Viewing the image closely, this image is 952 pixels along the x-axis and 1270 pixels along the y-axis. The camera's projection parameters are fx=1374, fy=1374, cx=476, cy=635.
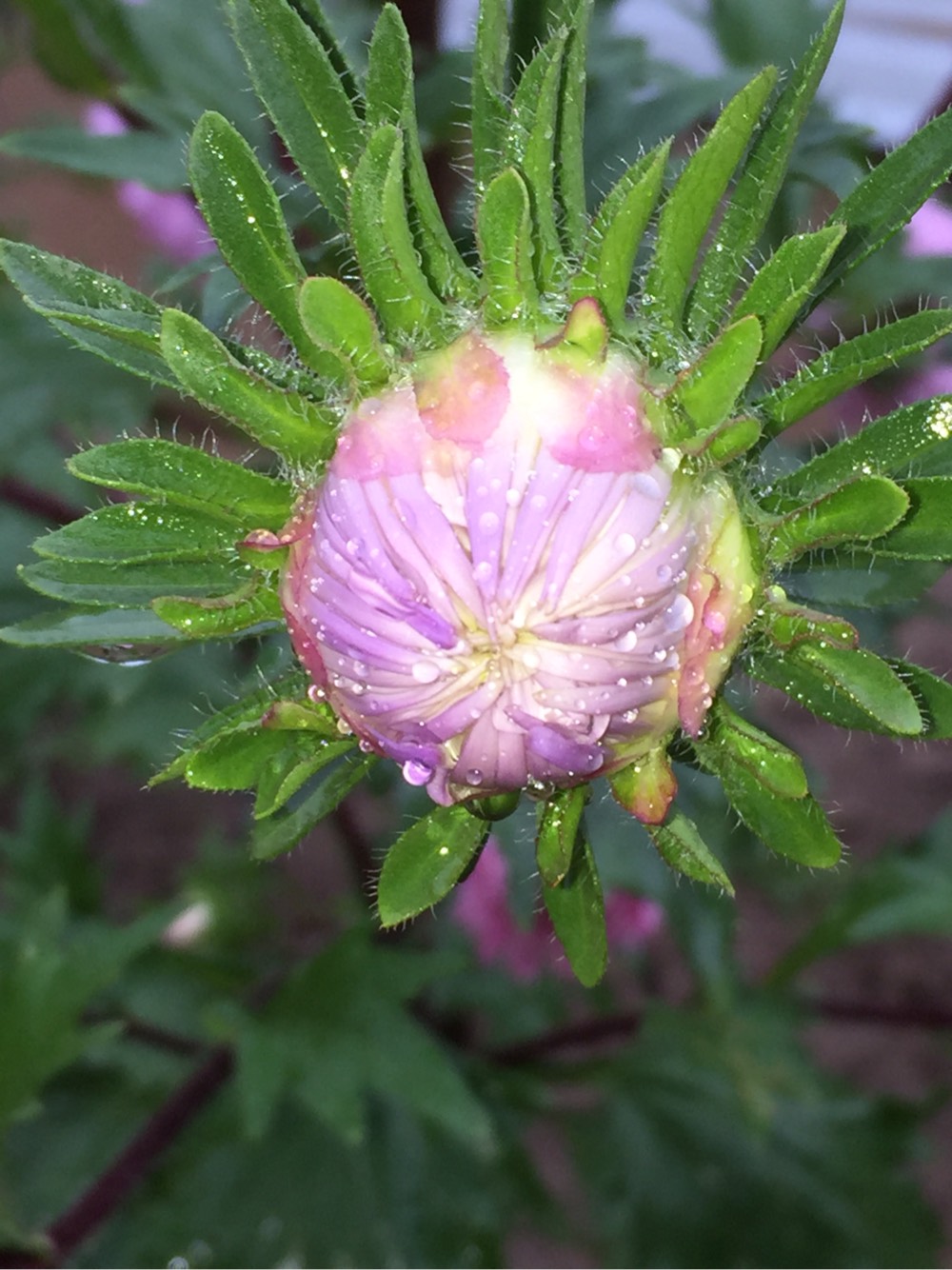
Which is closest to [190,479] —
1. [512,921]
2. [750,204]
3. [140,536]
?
[140,536]

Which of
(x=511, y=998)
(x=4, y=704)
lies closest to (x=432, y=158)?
(x=4, y=704)

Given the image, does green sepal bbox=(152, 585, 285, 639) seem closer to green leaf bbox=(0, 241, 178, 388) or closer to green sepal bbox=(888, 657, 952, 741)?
green leaf bbox=(0, 241, 178, 388)

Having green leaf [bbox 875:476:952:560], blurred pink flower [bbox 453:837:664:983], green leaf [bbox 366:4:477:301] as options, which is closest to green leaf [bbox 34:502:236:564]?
green leaf [bbox 366:4:477:301]

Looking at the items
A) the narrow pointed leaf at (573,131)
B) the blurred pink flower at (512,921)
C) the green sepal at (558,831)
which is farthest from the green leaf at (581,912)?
the blurred pink flower at (512,921)

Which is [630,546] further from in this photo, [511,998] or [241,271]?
[511,998]

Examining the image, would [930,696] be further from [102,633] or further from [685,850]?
[102,633]

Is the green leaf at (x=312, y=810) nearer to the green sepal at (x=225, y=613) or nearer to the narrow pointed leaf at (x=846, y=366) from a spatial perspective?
the green sepal at (x=225, y=613)
